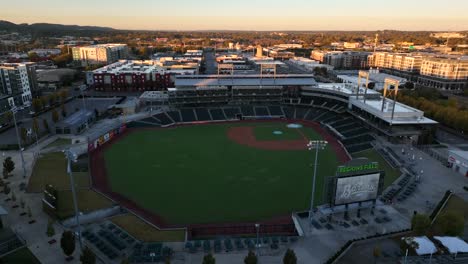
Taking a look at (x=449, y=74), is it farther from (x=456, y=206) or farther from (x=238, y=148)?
(x=238, y=148)

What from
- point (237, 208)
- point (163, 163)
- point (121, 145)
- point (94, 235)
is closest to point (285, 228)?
point (237, 208)

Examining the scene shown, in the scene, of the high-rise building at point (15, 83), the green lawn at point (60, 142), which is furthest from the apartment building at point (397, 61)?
the high-rise building at point (15, 83)

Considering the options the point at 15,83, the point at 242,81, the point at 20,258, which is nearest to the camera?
the point at 20,258

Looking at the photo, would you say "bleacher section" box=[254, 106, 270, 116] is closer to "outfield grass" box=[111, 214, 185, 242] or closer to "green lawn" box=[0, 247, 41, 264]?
"outfield grass" box=[111, 214, 185, 242]

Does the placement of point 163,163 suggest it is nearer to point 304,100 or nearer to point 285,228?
point 285,228

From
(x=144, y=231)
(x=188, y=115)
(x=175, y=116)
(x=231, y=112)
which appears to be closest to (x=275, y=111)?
(x=231, y=112)

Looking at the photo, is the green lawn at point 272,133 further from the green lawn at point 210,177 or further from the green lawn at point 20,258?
the green lawn at point 20,258
